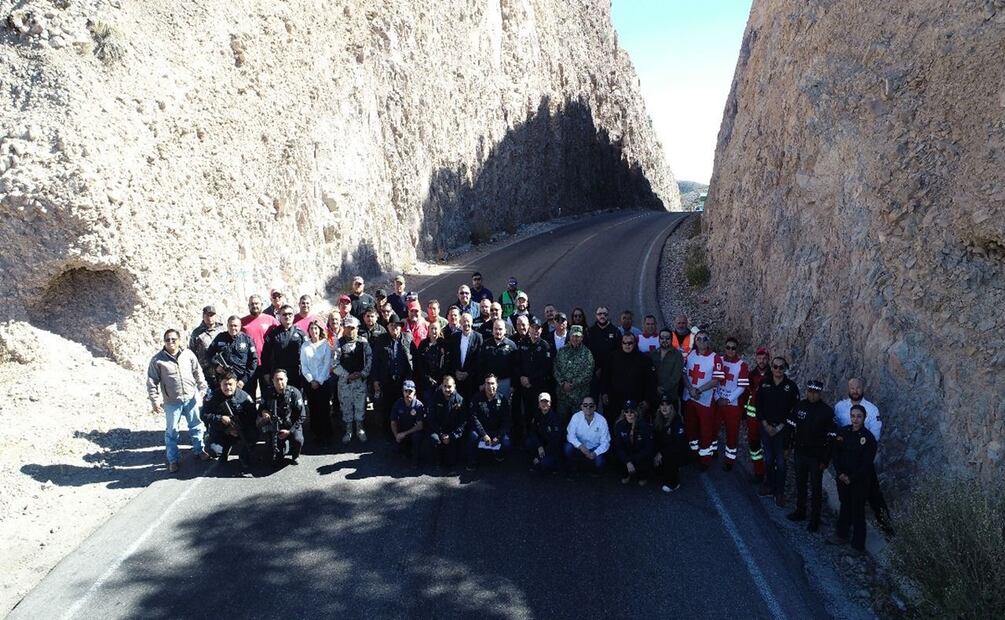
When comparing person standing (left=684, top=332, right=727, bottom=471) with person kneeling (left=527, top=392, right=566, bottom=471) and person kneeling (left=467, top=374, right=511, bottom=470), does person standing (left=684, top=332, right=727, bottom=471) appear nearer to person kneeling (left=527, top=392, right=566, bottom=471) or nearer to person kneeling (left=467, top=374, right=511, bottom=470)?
person kneeling (left=527, top=392, right=566, bottom=471)

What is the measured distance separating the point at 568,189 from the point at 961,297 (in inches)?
1365

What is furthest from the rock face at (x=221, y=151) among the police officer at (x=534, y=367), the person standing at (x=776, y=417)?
the person standing at (x=776, y=417)

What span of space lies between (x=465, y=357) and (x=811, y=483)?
4.86 m

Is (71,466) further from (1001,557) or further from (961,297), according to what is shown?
(961,297)

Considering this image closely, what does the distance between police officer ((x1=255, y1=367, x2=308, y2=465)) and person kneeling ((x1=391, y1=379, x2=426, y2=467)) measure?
4.26 ft

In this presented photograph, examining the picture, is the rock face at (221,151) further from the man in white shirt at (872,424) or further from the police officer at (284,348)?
the man in white shirt at (872,424)

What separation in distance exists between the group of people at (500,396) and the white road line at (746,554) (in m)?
0.49

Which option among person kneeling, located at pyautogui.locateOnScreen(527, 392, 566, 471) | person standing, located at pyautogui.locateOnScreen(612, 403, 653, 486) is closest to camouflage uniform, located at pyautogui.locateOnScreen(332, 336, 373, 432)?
person kneeling, located at pyautogui.locateOnScreen(527, 392, 566, 471)

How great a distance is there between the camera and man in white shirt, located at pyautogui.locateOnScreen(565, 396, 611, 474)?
8.80m

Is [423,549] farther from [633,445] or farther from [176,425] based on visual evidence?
[176,425]

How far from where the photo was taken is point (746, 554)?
7168 mm

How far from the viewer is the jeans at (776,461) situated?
8336 mm

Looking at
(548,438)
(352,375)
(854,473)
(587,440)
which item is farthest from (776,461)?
(352,375)

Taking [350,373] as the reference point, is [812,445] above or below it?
below
